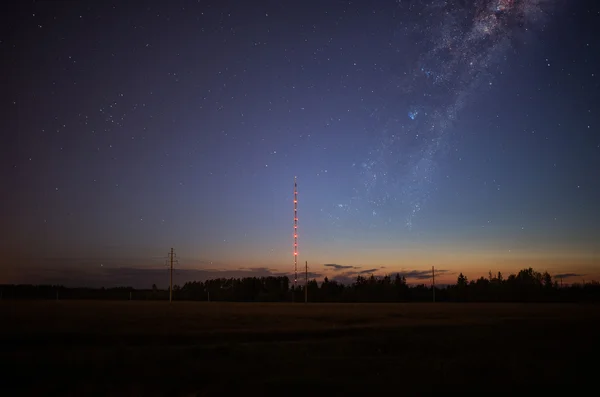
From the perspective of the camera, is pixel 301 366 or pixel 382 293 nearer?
pixel 301 366

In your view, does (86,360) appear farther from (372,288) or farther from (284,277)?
(284,277)

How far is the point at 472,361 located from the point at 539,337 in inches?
469

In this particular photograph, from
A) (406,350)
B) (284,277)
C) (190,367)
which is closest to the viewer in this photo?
(190,367)

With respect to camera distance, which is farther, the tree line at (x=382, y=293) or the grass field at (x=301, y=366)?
the tree line at (x=382, y=293)

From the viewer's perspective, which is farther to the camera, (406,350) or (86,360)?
(406,350)

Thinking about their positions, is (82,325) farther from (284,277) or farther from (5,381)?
(284,277)

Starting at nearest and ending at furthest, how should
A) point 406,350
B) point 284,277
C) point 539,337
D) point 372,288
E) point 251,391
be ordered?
point 251,391 → point 406,350 → point 539,337 → point 372,288 → point 284,277

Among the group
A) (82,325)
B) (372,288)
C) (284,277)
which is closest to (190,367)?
(82,325)

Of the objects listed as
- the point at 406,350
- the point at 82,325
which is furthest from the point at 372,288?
the point at 406,350

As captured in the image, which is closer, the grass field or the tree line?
the grass field

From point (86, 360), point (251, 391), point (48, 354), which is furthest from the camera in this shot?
point (48, 354)

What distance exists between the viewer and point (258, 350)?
66.8ft

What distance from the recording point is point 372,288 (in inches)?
5551

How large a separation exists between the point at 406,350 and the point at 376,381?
7893 mm
